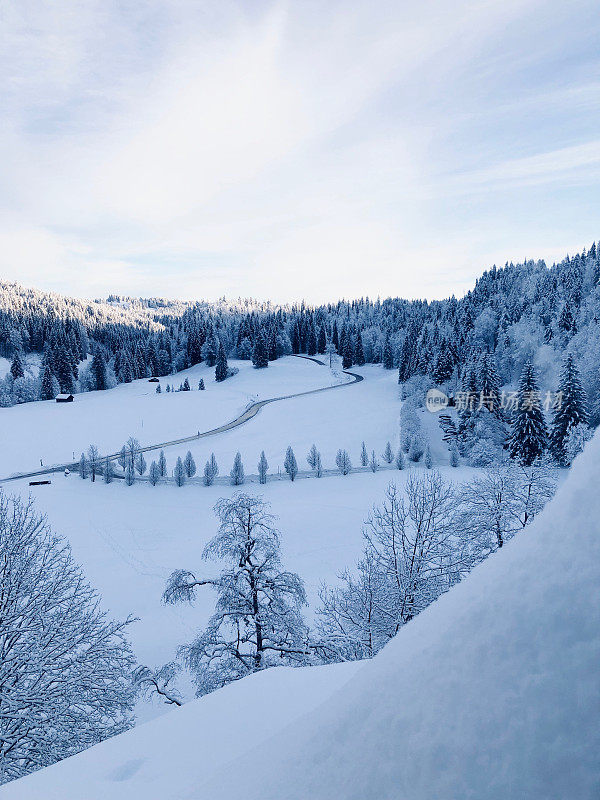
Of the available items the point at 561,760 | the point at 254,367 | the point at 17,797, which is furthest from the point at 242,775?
the point at 254,367

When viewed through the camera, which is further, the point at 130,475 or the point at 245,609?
the point at 130,475

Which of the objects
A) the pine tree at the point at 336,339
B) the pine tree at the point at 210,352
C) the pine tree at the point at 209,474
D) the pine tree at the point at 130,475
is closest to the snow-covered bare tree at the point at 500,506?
the pine tree at the point at 209,474

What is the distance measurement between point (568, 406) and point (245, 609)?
36.2 m

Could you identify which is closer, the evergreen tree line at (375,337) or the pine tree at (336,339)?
the evergreen tree line at (375,337)

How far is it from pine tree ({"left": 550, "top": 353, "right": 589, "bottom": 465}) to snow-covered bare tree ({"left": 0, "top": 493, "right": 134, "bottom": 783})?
38493 mm

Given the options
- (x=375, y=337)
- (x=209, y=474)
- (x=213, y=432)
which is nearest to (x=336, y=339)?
(x=375, y=337)

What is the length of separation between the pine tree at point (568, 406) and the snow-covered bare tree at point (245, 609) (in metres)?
33.4

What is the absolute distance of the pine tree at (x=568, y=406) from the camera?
3678cm

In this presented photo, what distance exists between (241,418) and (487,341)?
63.2 meters

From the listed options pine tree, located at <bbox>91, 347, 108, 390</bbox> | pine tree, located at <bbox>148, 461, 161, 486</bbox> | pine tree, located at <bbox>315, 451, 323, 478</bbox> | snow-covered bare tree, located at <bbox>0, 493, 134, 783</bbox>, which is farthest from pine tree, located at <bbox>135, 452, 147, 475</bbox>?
pine tree, located at <bbox>91, 347, 108, 390</bbox>

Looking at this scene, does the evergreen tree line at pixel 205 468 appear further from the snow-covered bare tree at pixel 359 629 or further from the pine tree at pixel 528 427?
the snow-covered bare tree at pixel 359 629

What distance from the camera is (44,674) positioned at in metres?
10.1

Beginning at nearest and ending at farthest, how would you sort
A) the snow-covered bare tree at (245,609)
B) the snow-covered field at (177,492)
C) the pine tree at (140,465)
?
the snow-covered bare tree at (245,609) < the snow-covered field at (177,492) < the pine tree at (140,465)

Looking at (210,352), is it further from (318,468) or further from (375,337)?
(318,468)
